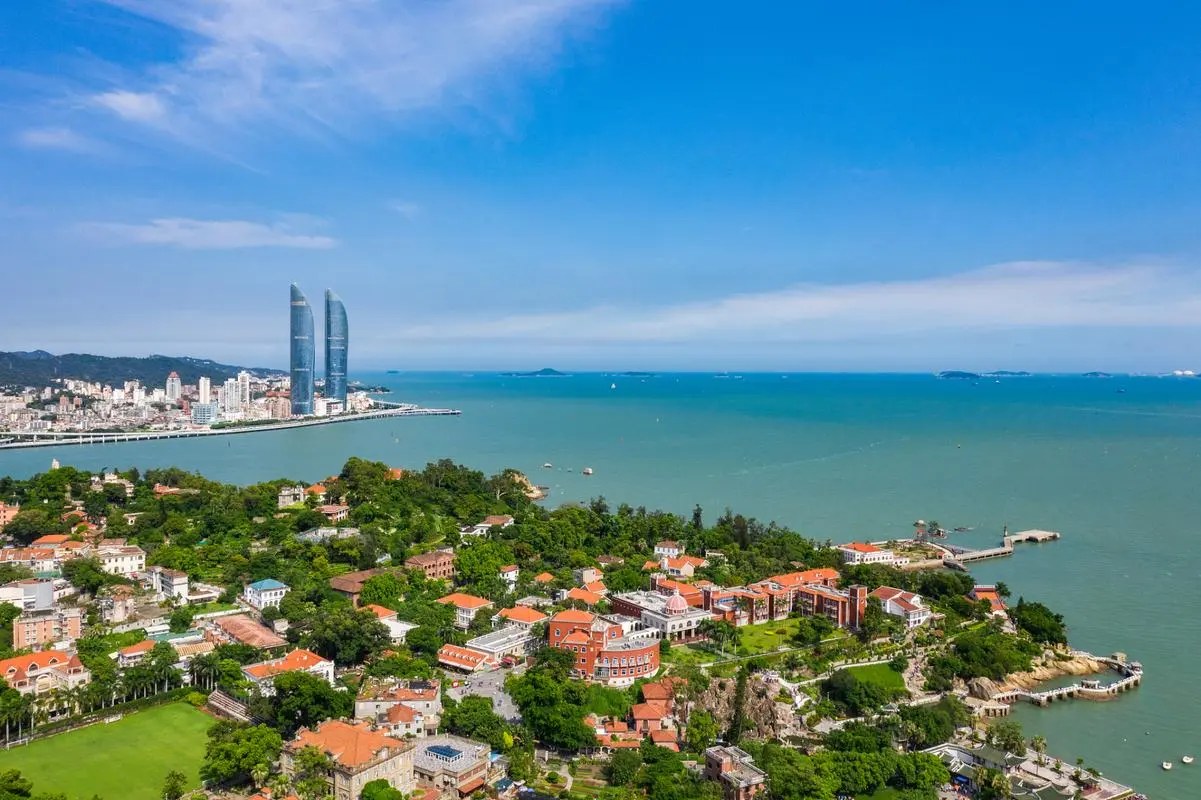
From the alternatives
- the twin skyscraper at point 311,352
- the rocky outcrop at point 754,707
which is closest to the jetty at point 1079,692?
the rocky outcrop at point 754,707

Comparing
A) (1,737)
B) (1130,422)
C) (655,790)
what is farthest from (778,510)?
(1130,422)

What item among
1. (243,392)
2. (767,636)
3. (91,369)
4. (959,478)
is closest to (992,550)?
(767,636)

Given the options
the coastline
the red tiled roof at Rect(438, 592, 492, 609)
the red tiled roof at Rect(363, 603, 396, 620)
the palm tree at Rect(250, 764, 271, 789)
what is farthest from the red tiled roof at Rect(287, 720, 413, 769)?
the coastline

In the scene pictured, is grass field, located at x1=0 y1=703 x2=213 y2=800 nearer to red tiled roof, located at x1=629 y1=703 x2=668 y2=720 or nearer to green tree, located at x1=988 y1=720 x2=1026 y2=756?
red tiled roof, located at x1=629 y1=703 x2=668 y2=720

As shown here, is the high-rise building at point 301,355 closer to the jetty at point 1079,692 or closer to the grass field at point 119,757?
the grass field at point 119,757

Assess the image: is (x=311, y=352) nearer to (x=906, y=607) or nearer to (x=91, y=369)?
(x=91, y=369)

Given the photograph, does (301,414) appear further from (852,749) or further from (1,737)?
(852,749)
